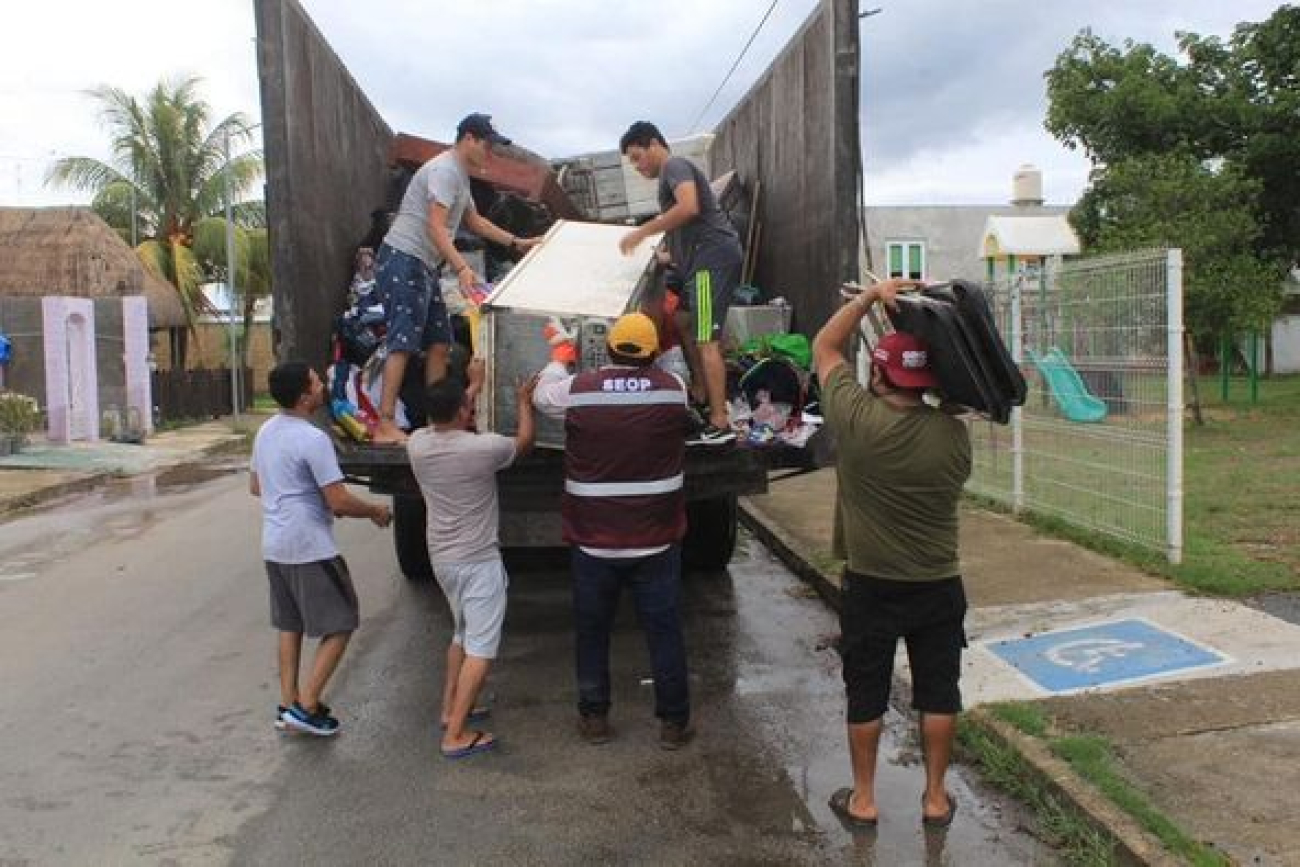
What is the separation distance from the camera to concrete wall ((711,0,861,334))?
17.4 feet

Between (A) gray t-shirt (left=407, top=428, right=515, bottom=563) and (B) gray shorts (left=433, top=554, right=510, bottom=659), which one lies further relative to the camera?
(B) gray shorts (left=433, top=554, right=510, bottom=659)

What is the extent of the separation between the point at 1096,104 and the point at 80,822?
1968 cm

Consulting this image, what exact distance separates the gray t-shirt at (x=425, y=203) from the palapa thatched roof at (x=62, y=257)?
64.2 feet

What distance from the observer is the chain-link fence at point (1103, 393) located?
695 cm

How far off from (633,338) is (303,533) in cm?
161

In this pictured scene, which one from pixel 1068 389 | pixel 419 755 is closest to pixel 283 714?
pixel 419 755

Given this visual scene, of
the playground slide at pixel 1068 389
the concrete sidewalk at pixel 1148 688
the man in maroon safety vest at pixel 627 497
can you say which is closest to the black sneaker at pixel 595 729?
the man in maroon safety vest at pixel 627 497

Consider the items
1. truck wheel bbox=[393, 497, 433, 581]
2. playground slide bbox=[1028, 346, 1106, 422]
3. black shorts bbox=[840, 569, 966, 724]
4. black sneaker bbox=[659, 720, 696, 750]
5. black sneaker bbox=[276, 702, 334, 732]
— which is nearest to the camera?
black shorts bbox=[840, 569, 966, 724]

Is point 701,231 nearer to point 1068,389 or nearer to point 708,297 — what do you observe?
point 708,297

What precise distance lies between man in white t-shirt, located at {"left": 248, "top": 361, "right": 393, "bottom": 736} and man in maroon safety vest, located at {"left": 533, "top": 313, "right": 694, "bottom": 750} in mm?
940

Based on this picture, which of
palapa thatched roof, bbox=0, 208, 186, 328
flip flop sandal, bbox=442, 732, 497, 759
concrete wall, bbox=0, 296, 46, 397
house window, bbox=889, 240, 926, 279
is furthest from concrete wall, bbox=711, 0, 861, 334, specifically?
house window, bbox=889, 240, 926, 279

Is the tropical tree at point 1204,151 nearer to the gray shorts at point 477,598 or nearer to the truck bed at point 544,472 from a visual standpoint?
the truck bed at point 544,472

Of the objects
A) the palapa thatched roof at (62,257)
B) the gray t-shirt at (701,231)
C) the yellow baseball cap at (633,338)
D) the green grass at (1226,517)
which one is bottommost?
the green grass at (1226,517)

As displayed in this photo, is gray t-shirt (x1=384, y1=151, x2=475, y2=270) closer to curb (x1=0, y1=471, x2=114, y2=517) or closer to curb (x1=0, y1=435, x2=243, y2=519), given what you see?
curb (x1=0, y1=435, x2=243, y2=519)
